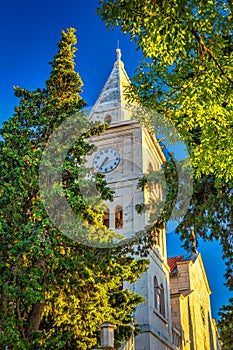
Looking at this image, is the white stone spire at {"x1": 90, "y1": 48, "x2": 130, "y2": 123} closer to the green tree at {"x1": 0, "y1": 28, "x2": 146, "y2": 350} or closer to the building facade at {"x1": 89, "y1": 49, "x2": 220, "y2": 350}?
the building facade at {"x1": 89, "y1": 49, "x2": 220, "y2": 350}

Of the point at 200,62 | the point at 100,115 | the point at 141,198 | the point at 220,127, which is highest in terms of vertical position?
the point at 100,115

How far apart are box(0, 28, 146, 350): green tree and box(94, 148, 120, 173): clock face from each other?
1098 cm

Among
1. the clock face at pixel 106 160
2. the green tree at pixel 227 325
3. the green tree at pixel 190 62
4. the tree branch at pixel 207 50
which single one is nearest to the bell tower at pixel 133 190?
the clock face at pixel 106 160

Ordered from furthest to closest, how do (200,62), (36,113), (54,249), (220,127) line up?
(36,113)
(54,249)
(220,127)
(200,62)

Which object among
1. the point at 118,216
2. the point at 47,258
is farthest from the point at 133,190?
the point at 47,258

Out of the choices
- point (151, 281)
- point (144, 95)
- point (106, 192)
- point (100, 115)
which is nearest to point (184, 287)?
point (151, 281)

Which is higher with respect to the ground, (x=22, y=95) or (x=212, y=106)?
(x=22, y=95)

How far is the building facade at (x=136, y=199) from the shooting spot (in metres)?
21.3

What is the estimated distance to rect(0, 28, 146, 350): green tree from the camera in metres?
10.9

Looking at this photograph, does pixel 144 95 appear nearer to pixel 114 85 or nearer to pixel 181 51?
pixel 181 51

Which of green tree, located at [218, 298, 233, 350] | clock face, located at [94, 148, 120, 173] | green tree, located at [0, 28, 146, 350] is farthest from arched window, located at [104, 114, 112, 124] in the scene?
green tree, located at [218, 298, 233, 350]

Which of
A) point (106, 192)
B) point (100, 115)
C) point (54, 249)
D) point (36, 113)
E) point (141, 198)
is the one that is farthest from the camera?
point (100, 115)

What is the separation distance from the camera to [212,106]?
6105 mm

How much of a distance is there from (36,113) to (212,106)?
29.2ft
